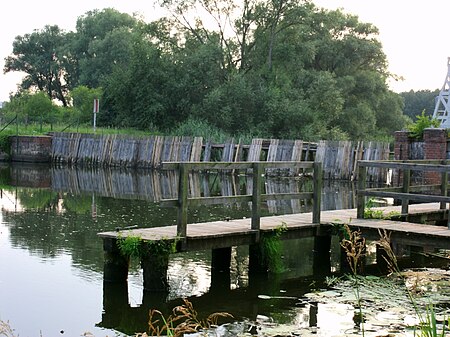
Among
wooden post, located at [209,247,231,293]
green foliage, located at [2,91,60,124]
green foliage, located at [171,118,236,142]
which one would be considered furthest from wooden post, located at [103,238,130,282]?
green foliage, located at [2,91,60,124]

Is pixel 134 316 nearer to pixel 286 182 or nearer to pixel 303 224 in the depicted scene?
pixel 303 224

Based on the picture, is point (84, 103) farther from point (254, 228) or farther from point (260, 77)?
point (254, 228)

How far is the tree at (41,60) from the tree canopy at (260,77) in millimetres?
25740

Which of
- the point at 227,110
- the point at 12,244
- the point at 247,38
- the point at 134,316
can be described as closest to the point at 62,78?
the point at 247,38

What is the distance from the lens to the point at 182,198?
32.6ft

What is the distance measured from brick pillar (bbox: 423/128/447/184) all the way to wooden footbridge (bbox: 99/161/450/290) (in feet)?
25.8

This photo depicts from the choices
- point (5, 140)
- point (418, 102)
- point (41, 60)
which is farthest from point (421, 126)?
point (418, 102)

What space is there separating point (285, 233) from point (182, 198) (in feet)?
7.45

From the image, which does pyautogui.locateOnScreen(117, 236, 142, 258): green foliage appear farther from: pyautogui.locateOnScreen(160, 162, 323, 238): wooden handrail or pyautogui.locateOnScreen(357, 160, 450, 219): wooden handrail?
pyautogui.locateOnScreen(357, 160, 450, 219): wooden handrail

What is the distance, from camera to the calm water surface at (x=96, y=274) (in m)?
8.55

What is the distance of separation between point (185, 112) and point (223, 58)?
4395 millimetres

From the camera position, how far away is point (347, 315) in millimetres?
8578

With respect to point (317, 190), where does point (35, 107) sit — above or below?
above

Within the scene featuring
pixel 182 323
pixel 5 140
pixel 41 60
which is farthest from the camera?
pixel 41 60
